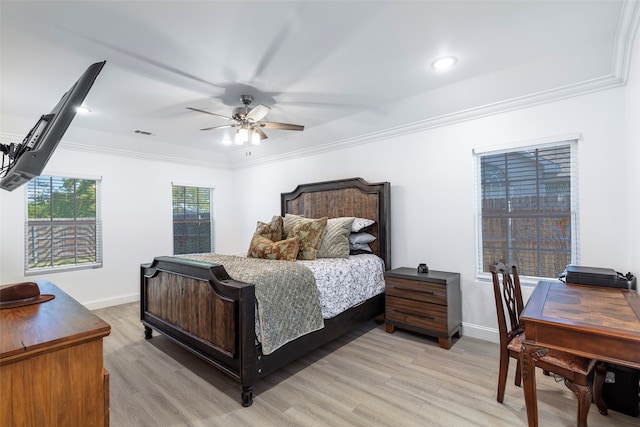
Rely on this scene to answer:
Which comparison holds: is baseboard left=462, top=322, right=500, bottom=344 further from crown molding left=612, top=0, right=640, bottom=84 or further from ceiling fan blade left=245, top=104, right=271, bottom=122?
ceiling fan blade left=245, top=104, right=271, bottom=122

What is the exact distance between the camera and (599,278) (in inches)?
82.8

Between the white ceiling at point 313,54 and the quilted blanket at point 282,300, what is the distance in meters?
1.68

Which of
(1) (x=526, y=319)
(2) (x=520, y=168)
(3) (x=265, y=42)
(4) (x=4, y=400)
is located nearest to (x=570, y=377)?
(1) (x=526, y=319)

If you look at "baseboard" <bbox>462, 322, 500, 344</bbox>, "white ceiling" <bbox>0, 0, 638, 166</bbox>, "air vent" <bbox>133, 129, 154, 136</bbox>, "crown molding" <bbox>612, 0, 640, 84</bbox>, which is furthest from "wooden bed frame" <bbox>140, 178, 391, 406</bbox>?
"crown molding" <bbox>612, 0, 640, 84</bbox>

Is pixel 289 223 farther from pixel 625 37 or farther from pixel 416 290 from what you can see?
pixel 625 37

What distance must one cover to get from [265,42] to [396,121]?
197 centimetres

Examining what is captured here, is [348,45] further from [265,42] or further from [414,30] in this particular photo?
[265,42]

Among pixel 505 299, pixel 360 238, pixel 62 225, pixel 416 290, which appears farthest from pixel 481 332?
pixel 62 225

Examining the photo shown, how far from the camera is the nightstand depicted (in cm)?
294

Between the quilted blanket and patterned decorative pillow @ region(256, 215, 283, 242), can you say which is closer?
the quilted blanket

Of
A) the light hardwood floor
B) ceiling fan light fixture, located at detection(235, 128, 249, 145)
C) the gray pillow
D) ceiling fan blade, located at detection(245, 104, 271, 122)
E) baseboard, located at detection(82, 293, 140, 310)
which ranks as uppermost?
ceiling fan blade, located at detection(245, 104, 271, 122)

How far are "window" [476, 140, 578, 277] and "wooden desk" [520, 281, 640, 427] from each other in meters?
0.98

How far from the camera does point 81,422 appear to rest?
3.55 ft

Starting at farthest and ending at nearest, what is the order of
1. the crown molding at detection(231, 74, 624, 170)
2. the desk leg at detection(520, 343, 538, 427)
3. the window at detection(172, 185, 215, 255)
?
the window at detection(172, 185, 215, 255) → the crown molding at detection(231, 74, 624, 170) → the desk leg at detection(520, 343, 538, 427)
